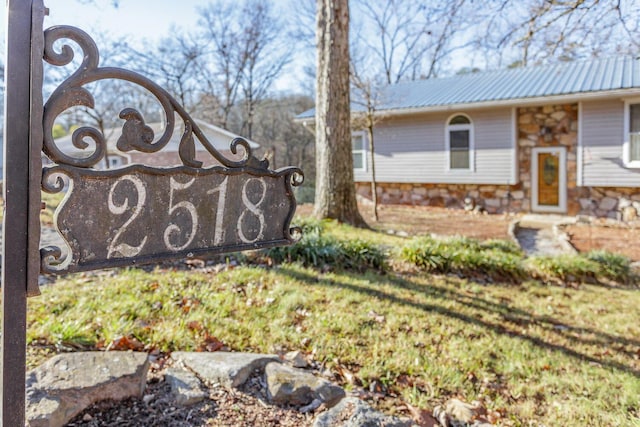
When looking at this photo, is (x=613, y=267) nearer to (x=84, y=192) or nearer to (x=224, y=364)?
(x=224, y=364)

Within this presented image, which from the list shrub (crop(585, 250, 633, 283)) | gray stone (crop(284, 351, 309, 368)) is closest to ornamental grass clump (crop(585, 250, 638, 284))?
shrub (crop(585, 250, 633, 283))

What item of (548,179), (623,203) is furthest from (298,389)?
(548,179)

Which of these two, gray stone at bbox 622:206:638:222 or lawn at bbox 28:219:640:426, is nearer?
lawn at bbox 28:219:640:426

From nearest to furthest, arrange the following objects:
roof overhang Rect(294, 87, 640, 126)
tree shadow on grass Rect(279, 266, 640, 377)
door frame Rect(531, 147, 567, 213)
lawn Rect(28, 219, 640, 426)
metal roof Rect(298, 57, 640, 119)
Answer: lawn Rect(28, 219, 640, 426) < tree shadow on grass Rect(279, 266, 640, 377) < roof overhang Rect(294, 87, 640, 126) < metal roof Rect(298, 57, 640, 119) < door frame Rect(531, 147, 567, 213)

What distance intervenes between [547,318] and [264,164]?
356 centimetres

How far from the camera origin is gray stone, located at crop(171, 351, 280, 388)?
2266mm

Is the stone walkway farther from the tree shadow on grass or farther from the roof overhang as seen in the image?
the tree shadow on grass

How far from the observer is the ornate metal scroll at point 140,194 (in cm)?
118

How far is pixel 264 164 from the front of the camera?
1.65 m

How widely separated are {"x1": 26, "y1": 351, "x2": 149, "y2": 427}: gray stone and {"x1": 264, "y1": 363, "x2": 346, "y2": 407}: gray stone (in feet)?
2.06

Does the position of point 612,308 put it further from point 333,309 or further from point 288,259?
point 288,259

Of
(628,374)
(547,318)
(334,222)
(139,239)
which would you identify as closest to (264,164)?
(139,239)

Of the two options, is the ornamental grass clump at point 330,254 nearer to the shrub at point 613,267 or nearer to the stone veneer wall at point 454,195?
the shrub at point 613,267

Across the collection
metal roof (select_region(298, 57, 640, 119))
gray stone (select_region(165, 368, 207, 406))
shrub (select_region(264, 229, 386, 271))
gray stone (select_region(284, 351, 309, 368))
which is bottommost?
gray stone (select_region(284, 351, 309, 368))
